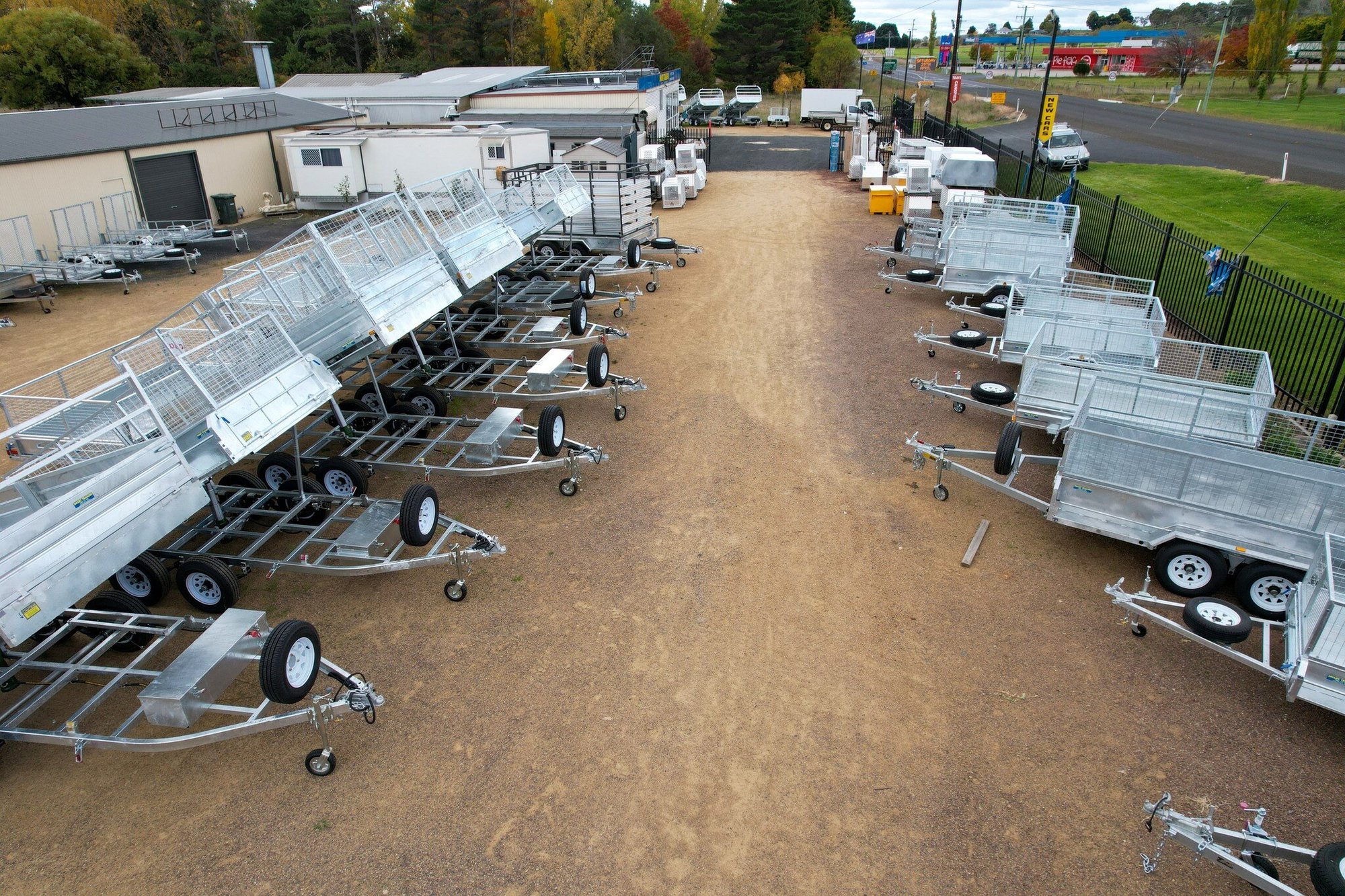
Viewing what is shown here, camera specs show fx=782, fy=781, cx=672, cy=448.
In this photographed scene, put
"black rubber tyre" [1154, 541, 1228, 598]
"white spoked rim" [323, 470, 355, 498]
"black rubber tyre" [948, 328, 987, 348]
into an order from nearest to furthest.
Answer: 1. "black rubber tyre" [1154, 541, 1228, 598]
2. "white spoked rim" [323, 470, 355, 498]
3. "black rubber tyre" [948, 328, 987, 348]

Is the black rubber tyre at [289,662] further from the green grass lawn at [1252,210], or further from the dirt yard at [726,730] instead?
the green grass lawn at [1252,210]

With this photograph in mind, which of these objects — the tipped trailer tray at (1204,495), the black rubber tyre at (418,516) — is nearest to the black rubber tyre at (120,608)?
the black rubber tyre at (418,516)

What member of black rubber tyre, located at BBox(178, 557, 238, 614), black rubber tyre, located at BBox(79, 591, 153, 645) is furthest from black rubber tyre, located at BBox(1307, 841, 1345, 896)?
black rubber tyre, located at BBox(79, 591, 153, 645)

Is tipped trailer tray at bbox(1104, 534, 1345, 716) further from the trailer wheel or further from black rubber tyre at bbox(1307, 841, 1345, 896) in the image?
black rubber tyre at bbox(1307, 841, 1345, 896)

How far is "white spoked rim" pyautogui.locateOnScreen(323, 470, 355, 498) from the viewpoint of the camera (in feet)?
33.1

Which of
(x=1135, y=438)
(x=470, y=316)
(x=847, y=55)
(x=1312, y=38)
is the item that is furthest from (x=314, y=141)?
(x=1312, y=38)

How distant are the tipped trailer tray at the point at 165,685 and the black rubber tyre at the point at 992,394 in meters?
9.07

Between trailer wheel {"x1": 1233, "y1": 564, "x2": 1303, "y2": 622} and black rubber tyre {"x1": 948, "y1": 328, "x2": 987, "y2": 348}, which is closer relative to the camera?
trailer wheel {"x1": 1233, "y1": 564, "x2": 1303, "y2": 622}

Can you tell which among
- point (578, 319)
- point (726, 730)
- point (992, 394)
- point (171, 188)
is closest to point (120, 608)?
point (726, 730)

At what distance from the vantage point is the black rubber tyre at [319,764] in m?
6.49

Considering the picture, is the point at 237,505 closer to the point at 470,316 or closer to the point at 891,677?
the point at 470,316

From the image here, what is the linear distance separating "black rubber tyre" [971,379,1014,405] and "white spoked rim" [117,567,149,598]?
1093 centimetres

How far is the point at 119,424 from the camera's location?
714cm

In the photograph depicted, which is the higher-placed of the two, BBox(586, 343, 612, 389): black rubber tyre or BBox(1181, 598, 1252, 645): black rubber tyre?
BBox(586, 343, 612, 389): black rubber tyre
